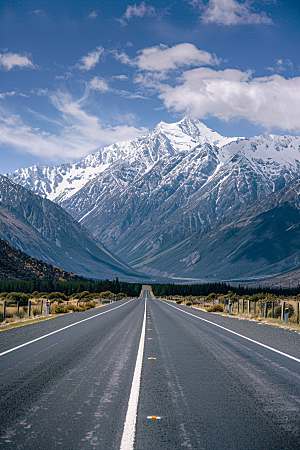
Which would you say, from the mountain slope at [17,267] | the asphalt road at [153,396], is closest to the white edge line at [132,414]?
the asphalt road at [153,396]

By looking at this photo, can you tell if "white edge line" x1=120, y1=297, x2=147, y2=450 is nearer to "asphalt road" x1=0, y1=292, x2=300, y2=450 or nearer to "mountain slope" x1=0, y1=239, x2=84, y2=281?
"asphalt road" x1=0, y1=292, x2=300, y2=450

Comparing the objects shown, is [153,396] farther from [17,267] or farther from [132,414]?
[17,267]

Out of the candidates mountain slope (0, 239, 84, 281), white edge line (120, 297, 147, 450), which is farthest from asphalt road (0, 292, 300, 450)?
mountain slope (0, 239, 84, 281)

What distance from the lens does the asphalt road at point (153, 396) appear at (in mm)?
6152

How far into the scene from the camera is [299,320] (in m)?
30.0

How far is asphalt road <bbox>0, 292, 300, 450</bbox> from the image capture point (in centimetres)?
615

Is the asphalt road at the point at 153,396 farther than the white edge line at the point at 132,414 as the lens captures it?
Yes

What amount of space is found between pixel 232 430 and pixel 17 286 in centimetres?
12438

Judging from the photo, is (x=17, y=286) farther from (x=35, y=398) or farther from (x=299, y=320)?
(x=35, y=398)

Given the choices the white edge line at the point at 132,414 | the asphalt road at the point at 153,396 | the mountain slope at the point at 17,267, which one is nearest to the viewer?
the white edge line at the point at 132,414

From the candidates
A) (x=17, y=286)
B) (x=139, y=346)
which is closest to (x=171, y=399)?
(x=139, y=346)

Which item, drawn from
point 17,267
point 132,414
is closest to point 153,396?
point 132,414

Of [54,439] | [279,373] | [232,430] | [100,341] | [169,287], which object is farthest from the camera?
[169,287]

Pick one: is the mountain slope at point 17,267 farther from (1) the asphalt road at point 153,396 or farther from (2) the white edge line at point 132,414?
(2) the white edge line at point 132,414
